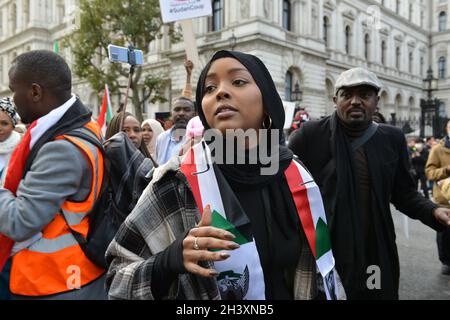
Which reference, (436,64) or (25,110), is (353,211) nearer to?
(25,110)

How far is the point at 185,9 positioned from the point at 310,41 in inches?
913

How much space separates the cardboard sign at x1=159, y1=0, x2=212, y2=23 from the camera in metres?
5.05

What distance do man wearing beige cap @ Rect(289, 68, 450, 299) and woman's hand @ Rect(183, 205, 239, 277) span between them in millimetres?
1591

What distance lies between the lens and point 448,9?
46.9 m

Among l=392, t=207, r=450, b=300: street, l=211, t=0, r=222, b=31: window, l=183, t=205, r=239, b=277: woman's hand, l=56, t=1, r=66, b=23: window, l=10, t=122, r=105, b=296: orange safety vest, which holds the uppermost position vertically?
l=56, t=1, r=66, b=23: window

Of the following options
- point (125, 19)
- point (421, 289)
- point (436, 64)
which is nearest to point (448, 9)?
point (436, 64)

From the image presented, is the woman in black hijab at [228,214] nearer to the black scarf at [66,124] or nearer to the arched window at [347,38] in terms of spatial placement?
the black scarf at [66,124]

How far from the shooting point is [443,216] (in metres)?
2.37

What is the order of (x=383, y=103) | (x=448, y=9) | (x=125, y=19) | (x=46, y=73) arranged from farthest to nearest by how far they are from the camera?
(x=448, y=9)
(x=383, y=103)
(x=125, y=19)
(x=46, y=73)

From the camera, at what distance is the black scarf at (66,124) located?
1883mm

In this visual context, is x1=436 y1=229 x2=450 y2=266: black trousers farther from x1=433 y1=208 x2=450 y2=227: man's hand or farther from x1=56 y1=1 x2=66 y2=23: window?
x1=56 y1=1 x2=66 y2=23: window

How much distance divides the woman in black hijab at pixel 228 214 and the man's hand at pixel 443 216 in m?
1.05

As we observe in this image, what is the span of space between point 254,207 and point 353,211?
1.23 m

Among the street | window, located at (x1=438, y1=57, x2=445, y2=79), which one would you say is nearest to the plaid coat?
the street
